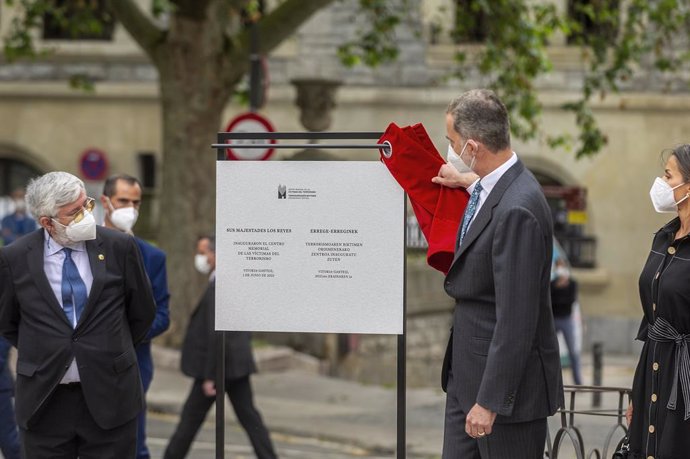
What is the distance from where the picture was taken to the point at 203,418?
9688mm

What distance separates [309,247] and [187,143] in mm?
10787

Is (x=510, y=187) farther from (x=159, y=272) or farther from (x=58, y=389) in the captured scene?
(x=159, y=272)

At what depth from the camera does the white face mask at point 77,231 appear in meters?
6.23

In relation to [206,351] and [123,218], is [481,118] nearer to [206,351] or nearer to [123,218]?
[123,218]

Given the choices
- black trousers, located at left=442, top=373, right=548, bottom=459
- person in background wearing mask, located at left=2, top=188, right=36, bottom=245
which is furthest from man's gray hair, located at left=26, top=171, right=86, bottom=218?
person in background wearing mask, located at left=2, top=188, right=36, bottom=245

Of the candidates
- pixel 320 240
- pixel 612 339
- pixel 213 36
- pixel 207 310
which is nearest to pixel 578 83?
pixel 612 339

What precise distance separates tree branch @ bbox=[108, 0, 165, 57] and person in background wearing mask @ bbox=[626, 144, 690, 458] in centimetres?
1181

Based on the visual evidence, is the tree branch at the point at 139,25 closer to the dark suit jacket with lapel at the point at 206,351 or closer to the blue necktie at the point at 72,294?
the dark suit jacket with lapel at the point at 206,351

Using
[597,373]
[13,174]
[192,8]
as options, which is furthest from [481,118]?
[13,174]

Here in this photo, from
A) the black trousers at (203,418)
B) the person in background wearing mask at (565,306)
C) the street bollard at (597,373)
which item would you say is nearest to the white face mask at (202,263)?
the black trousers at (203,418)

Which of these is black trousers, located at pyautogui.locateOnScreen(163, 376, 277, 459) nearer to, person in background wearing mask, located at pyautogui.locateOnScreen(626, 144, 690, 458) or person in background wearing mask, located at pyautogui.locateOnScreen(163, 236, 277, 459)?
person in background wearing mask, located at pyautogui.locateOnScreen(163, 236, 277, 459)

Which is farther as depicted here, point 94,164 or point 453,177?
point 94,164

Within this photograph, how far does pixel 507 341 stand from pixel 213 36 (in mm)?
12067

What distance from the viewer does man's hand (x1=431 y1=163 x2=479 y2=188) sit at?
5.83 metres
